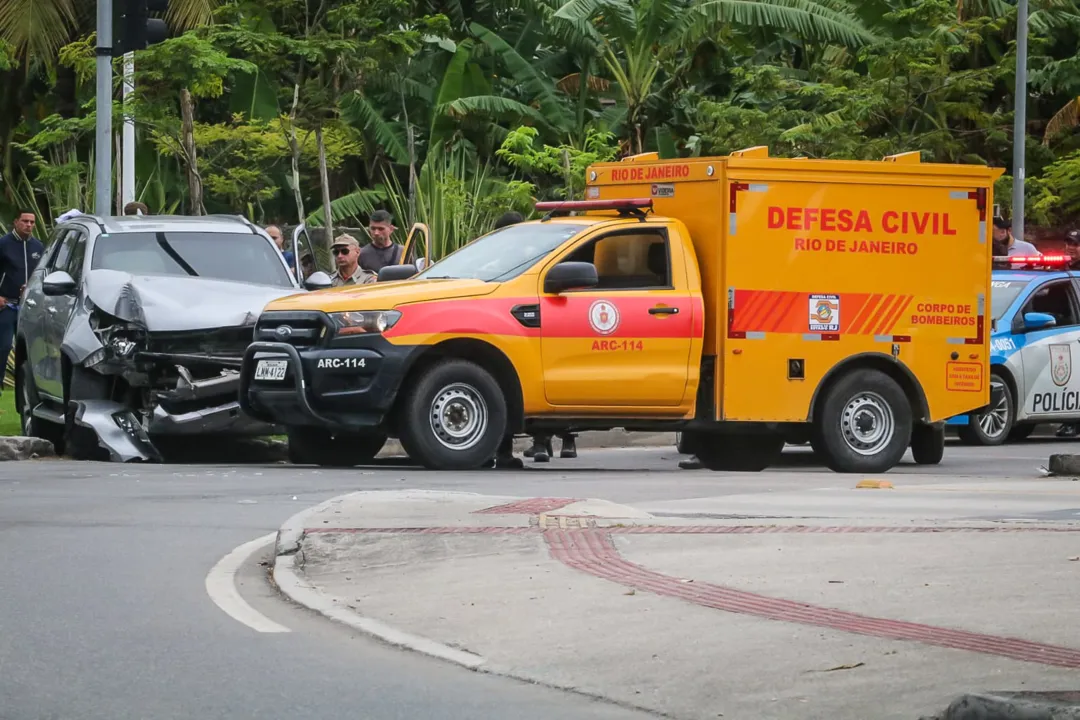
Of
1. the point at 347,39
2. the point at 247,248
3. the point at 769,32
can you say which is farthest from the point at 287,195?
the point at 247,248

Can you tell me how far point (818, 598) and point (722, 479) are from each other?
20.7ft

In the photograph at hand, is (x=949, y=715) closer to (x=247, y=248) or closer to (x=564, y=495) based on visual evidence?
(x=564, y=495)

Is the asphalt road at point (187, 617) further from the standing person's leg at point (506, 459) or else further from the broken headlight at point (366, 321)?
the standing person's leg at point (506, 459)

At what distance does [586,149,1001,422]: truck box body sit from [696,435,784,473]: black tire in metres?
1.20

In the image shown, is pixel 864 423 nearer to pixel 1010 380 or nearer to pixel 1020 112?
pixel 1010 380

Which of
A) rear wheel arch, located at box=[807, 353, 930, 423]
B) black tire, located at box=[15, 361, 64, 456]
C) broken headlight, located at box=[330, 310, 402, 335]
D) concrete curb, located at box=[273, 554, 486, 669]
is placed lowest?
concrete curb, located at box=[273, 554, 486, 669]

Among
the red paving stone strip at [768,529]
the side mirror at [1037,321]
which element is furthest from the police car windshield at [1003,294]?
the red paving stone strip at [768,529]

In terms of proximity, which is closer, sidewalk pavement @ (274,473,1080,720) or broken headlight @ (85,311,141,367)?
sidewalk pavement @ (274,473,1080,720)

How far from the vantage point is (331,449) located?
52.2ft

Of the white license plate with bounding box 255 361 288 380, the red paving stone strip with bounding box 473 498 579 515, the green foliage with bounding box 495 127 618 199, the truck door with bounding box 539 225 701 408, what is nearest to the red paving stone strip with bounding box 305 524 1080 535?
the red paving stone strip with bounding box 473 498 579 515

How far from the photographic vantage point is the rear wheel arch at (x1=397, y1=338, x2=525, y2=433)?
14445 mm

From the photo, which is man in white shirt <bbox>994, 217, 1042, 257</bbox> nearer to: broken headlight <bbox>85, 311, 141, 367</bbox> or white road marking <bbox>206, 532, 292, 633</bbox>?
broken headlight <bbox>85, 311, 141, 367</bbox>

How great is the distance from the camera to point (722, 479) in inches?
571

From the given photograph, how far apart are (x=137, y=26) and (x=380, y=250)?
296 centimetres
